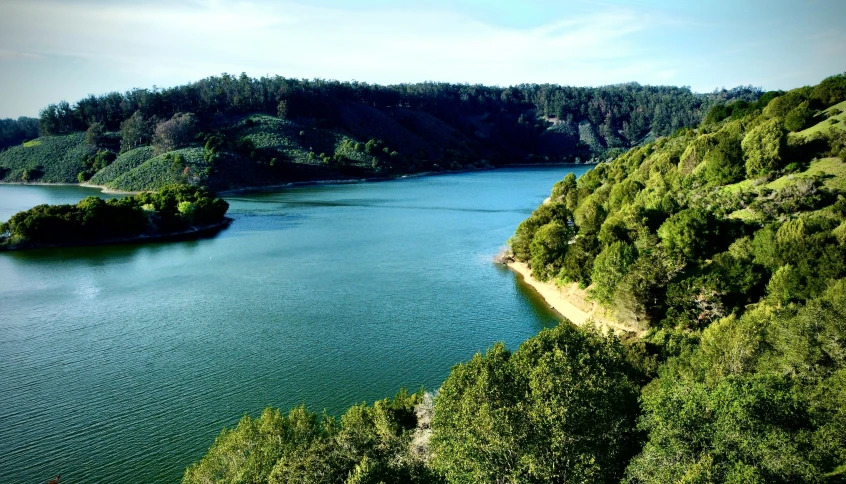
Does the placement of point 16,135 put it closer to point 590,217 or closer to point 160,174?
point 160,174

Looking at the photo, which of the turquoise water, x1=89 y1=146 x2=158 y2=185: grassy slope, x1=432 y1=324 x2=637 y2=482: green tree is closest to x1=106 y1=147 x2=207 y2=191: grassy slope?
x1=89 y1=146 x2=158 y2=185: grassy slope

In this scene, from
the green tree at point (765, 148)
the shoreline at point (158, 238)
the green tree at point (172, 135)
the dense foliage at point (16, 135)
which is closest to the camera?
the green tree at point (765, 148)

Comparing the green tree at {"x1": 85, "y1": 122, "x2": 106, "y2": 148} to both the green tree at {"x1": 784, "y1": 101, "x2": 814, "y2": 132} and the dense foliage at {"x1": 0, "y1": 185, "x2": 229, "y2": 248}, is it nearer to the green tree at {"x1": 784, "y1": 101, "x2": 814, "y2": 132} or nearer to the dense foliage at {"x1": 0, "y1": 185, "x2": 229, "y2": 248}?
the dense foliage at {"x1": 0, "y1": 185, "x2": 229, "y2": 248}

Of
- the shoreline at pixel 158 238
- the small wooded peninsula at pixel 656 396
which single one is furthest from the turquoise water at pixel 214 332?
the small wooded peninsula at pixel 656 396

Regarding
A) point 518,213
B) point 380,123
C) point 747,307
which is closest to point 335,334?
point 747,307

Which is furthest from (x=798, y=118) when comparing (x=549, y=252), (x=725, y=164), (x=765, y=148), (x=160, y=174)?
(x=160, y=174)

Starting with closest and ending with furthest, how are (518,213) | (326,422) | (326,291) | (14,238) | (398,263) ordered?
(326,422)
(326,291)
(398,263)
(14,238)
(518,213)

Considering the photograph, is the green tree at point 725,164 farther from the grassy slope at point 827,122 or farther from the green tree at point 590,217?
the green tree at point 590,217

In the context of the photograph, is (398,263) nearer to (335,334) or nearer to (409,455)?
(335,334)
